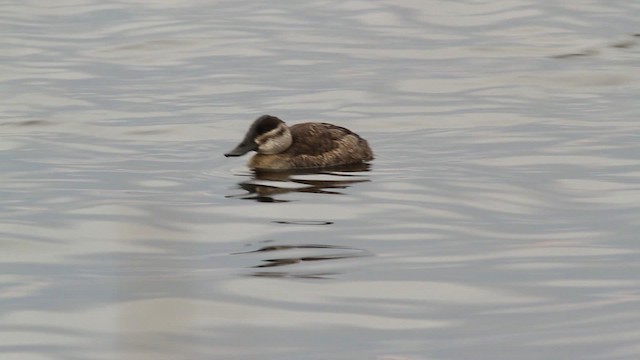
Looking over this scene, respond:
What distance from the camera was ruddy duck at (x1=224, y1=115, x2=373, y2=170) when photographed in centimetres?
1458

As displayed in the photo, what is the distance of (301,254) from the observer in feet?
→ 34.6

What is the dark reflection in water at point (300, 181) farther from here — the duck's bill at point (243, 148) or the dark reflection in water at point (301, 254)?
the dark reflection in water at point (301, 254)

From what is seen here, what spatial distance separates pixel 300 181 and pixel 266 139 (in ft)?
2.48

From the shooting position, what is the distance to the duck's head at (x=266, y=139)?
573 inches

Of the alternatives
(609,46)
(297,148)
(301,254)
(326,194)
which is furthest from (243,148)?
(609,46)

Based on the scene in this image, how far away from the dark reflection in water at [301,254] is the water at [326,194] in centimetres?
3

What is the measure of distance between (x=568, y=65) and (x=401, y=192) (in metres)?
8.37

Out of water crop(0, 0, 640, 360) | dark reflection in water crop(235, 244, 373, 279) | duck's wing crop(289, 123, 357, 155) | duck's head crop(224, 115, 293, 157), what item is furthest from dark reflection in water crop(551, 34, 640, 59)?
dark reflection in water crop(235, 244, 373, 279)

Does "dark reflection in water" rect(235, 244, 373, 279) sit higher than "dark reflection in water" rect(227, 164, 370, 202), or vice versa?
"dark reflection in water" rect(235, 244, 373, 279)

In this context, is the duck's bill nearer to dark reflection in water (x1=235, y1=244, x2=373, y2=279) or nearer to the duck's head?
the duck's head

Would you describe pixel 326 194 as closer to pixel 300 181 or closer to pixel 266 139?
pixel 300 181

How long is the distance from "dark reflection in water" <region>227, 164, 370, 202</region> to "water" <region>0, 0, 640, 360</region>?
0.16ft

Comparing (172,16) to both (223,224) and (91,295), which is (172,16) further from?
(91,295)

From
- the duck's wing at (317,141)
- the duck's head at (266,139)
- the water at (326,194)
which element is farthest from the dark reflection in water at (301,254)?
the duck's wing at (317,141)
